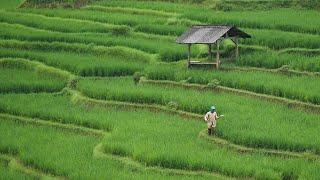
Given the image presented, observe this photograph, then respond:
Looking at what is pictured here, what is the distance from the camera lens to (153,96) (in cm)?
1641

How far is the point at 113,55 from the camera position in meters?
20.8

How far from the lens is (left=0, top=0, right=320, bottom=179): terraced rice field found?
41.8 feet

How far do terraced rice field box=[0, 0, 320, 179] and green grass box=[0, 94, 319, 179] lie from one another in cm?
2

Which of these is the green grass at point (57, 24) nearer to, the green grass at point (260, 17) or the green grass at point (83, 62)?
the green grass at point (83, 62)

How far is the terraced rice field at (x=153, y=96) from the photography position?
1273 cm

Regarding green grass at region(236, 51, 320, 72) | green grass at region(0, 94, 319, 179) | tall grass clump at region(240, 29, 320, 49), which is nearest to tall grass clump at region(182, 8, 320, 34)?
tall grass clump at region(240, 29, 320, 49)

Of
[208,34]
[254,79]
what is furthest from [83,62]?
[254,79]

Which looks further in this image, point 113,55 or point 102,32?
point 102,32

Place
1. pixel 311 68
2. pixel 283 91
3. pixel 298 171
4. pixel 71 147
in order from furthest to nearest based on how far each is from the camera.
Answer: pixel 311 68 < pixel 283 91 < pixel 71 147 < pixel 298 171

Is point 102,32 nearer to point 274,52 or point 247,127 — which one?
point 274,52

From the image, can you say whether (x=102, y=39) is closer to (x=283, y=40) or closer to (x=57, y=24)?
(x=57, y=24)

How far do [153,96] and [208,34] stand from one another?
270cm

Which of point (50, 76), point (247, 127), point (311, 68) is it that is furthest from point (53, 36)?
point (247, 127)

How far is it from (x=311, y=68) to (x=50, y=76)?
6.55 m
